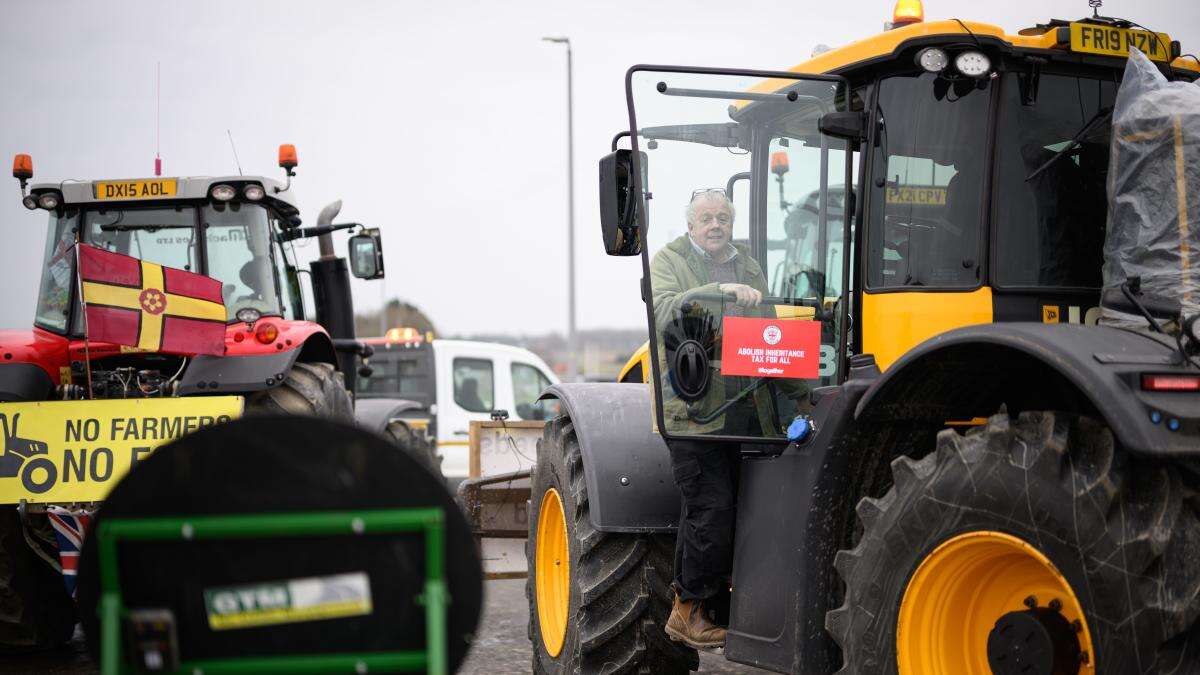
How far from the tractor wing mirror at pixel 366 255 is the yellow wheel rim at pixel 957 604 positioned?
7131 millimetres

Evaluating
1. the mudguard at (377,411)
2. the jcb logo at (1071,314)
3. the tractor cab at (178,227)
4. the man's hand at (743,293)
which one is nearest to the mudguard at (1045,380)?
the jcb logo at (1071,314)

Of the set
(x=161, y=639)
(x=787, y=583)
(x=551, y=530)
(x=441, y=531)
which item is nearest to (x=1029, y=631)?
(x=787, y=583)

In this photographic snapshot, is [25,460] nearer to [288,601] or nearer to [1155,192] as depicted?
[288,601]

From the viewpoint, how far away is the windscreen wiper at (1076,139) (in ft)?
13.9

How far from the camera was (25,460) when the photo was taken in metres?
6.83

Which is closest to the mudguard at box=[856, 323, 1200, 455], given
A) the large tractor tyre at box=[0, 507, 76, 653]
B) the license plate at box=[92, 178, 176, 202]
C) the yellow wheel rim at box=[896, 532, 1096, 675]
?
the yellow wheel rim at box=[896, 532, 1096, 675]

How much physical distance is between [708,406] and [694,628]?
36.3 inches

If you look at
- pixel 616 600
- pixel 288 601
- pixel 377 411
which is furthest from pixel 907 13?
pixel 377 411

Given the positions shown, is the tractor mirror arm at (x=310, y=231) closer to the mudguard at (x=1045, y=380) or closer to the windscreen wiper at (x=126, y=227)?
the windscreen wiper at (x=126, y=227)

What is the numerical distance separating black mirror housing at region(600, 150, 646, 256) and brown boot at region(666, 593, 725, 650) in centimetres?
143

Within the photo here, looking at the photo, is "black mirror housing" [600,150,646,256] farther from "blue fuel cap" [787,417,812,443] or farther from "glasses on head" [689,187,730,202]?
"blue fuel cap" [787,417,812,443]

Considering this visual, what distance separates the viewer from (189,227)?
9141 millimetres

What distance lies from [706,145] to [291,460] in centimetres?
294

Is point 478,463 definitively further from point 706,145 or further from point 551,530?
point 706,145
